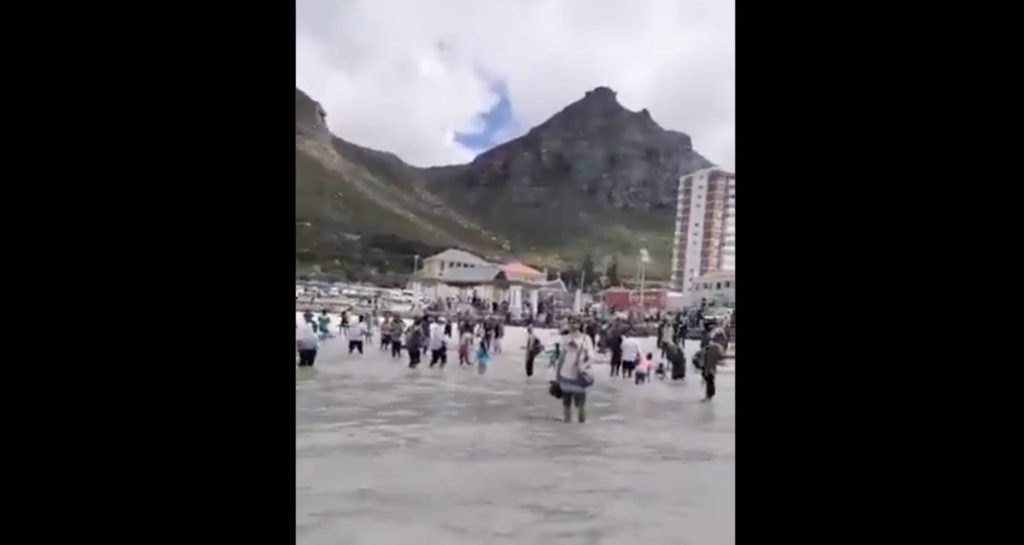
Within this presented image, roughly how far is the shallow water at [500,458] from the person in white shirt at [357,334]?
0.03 meters

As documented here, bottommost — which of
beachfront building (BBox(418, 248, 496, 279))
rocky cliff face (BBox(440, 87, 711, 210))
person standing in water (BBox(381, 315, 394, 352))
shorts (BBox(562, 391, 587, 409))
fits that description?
shorts (BBox(562, 391, 587, 409))

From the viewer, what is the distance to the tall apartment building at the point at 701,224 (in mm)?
2113

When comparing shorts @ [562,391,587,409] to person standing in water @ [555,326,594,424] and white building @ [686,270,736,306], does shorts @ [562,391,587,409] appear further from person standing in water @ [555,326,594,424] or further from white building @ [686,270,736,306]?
white building @ [686,270,736,306]

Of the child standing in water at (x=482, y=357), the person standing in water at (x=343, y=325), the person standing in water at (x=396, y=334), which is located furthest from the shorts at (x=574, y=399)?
the person standing in water at (x=343, y=325)

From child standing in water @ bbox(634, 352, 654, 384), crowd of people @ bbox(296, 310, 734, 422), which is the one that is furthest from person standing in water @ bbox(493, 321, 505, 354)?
child standing in water @ bbox(634, 352, 654, 384)

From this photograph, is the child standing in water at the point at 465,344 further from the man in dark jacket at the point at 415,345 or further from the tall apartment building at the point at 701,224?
the tall apartment building at the point at 701,224

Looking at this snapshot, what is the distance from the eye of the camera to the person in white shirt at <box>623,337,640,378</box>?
7.19 ft

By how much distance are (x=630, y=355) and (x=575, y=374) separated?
0.15m

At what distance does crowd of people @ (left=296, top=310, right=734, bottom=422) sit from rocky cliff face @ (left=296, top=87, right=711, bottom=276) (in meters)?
0.17

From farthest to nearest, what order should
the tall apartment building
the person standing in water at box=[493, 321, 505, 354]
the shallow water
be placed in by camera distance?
the person standing in water at box=[493, 321, 505, 354] < the tall apartment building < the shallow water

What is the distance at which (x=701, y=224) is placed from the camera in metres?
2.14
